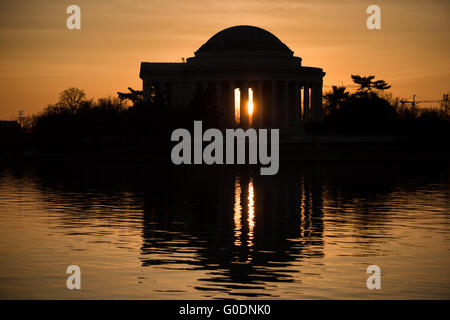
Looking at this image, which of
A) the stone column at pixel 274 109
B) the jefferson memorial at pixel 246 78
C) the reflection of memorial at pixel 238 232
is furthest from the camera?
the stone column at pixel 274 109

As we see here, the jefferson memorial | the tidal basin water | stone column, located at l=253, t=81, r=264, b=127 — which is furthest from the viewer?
stone column, located at l=253, t=81, r=264, b=127

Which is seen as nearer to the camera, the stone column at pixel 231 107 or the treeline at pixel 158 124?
the treeline at pixel 158 124

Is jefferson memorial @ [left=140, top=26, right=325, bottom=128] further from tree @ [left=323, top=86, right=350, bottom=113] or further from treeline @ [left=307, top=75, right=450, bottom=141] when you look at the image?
tree @ [left=323, top=86, right=350, bottom=113]

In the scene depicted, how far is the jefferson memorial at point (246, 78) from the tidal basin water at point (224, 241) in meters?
84.2

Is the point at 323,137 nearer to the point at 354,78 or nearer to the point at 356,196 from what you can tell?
the point at 354,78

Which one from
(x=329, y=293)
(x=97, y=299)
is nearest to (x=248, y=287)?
(x=329, y=293)

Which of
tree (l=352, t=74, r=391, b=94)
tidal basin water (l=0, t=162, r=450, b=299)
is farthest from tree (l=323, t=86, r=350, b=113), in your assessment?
tidal basin water (l=0, t=162, r=450, b=299)

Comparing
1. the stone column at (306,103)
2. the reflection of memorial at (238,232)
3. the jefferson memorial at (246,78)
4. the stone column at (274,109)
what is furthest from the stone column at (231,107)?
the reflection of memorial at (238,232)

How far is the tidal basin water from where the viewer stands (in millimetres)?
20969

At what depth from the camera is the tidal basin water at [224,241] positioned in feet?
68.8

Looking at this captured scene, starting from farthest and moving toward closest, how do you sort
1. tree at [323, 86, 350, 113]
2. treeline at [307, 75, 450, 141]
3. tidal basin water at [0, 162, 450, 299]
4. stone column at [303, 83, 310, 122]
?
tree at [323, 86, 350, 113]
stone column at [303, 83, 310, 122]
treeline at [307, 75, 450, 141]
tidal basin water at [0, 162, 450, 299]

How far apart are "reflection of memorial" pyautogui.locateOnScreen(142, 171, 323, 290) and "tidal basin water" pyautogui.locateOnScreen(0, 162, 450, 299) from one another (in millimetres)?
52

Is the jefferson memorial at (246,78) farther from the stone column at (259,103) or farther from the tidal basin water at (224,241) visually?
the tidal basin water at (224,241)

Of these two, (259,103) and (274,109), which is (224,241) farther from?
(259,103)
